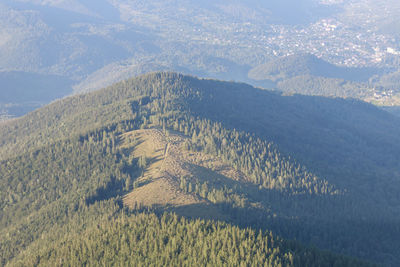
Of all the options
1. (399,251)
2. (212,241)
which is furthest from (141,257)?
(399,251)

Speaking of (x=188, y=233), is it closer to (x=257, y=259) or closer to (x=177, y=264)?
(x=177, y=264)

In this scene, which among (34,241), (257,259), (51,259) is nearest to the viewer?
(257,259)

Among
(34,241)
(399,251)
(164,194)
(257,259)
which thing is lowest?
(34,241)

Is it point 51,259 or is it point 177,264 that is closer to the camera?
point 177,264

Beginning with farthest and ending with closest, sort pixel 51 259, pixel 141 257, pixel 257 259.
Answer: pixel 51 259 → pixel 141 257 → pixel 257 259

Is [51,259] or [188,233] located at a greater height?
[188,233]

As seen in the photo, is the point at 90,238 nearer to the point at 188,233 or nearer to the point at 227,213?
the point at 188,233

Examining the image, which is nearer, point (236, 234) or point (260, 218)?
point (236, 234)

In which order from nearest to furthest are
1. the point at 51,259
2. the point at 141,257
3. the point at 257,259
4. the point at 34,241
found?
1. the point at 257,259
2. the point at 141,257
3. the point at 51,259
4. the point at 34,241

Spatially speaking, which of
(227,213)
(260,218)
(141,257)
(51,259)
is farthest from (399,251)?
(51,259)
